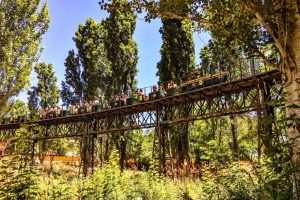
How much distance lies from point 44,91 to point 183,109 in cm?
3490

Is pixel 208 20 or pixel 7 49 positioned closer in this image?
pixel 208 20

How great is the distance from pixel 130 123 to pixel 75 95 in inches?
705

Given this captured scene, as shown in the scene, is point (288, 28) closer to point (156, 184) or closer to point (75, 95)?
point (156, 184)

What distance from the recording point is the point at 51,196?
7.68m

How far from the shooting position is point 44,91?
5403 centimetres

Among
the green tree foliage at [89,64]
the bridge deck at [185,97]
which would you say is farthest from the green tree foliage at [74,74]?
the bridge deck at [185,97]

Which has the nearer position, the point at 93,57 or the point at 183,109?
the point at 183,109

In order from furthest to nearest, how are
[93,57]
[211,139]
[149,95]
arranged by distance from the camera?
[93,57] < [149,95] < [211,139]

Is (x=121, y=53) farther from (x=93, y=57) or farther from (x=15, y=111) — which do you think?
(x=15, y=111)

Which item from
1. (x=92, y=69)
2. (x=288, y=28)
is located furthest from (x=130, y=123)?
(x=288, y=28)

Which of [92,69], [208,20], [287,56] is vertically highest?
[92,69]

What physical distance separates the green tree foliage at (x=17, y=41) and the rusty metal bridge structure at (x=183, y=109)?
8.09 feet

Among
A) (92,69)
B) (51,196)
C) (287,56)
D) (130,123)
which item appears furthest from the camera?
(92,69)

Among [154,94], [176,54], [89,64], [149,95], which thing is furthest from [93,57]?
[154,94]
